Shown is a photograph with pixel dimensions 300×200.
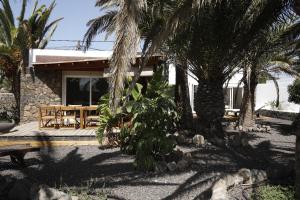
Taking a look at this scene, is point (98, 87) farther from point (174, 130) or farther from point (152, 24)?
point (152, 24)

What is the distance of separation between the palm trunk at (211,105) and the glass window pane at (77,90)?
289 inches

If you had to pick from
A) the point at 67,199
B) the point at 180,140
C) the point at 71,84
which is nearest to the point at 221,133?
the point at 180,140

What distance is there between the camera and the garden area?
600 centimetres

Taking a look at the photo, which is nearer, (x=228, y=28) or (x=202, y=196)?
(x=202, y=196)

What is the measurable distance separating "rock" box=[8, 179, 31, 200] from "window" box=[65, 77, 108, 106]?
454 inches

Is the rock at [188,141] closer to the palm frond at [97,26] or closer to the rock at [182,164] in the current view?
the rock at [182,164]

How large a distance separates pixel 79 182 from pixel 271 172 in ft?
12.5

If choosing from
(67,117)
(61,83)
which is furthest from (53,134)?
(61,83)

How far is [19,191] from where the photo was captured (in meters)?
6.20

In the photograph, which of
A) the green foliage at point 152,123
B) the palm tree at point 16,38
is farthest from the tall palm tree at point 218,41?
the palm tree at point 16,38

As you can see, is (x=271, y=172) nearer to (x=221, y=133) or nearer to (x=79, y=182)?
(x=79, y=182)

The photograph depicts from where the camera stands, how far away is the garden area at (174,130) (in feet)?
19.7

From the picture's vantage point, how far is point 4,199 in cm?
625

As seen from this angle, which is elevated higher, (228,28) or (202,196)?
(228,28)
